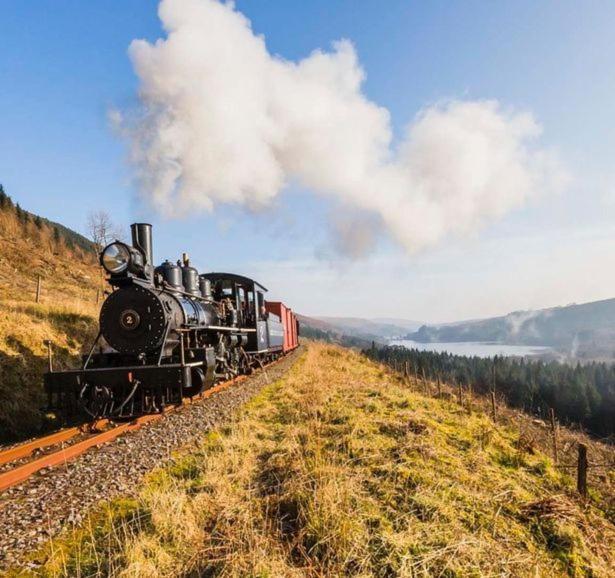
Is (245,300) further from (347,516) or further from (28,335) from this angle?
(347,516)

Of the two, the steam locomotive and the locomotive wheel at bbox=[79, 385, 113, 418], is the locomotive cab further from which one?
the locomotive wheel at bbox=[79, 385, 113, 418]

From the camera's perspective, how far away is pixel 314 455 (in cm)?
543

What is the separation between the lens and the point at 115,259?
8461 mm

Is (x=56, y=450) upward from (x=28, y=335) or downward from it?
downward

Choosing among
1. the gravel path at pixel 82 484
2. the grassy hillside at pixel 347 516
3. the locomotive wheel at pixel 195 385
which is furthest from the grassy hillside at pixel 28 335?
the grassy hillside at pixel 347 516

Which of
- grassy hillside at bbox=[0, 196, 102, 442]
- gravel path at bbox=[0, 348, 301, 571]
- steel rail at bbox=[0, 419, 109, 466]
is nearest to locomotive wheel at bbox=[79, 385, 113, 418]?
steel rail at bbox=[0, 419, 109, 466]

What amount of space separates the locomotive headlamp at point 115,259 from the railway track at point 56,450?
3.10 m

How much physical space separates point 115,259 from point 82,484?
491 cm

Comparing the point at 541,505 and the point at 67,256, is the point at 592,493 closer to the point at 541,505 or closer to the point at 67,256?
the point at 541,505

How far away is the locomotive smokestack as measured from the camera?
367 inches

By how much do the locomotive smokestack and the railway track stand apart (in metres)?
3.69

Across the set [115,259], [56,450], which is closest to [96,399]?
[56,450]

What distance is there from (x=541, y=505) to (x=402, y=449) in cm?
172

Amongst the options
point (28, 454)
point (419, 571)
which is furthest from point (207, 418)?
point (419, 571)
